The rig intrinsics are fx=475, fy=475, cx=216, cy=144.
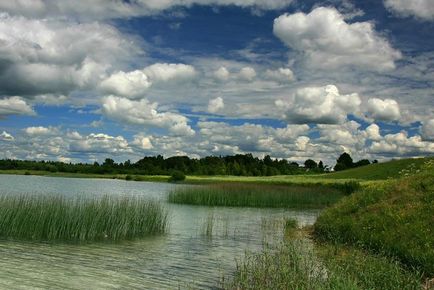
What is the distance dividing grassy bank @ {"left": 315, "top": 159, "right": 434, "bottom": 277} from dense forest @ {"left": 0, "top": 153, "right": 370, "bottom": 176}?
303ft

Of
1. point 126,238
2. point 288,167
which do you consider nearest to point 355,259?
point 126,238

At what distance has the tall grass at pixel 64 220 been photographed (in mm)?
18609

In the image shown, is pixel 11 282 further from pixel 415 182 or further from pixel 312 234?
pixel 415 182

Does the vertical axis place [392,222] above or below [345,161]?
below

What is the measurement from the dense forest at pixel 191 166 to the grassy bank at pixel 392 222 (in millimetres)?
92374

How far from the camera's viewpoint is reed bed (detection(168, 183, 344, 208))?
40.3m

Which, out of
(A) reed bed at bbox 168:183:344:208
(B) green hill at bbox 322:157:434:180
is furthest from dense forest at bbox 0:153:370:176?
(A) reed bed at bbox 168:183:344:208

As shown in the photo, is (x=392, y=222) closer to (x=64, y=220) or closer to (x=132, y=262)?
(x=132, y=262)

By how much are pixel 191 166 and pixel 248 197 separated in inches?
3458

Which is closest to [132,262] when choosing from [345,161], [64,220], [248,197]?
[64,220]

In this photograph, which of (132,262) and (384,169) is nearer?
(132,262)

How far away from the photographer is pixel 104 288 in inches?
464

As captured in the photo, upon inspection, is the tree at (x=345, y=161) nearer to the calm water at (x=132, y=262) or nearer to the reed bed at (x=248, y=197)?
the reed bed at (x=248, y=197)

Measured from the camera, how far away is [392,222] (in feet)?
58.8
